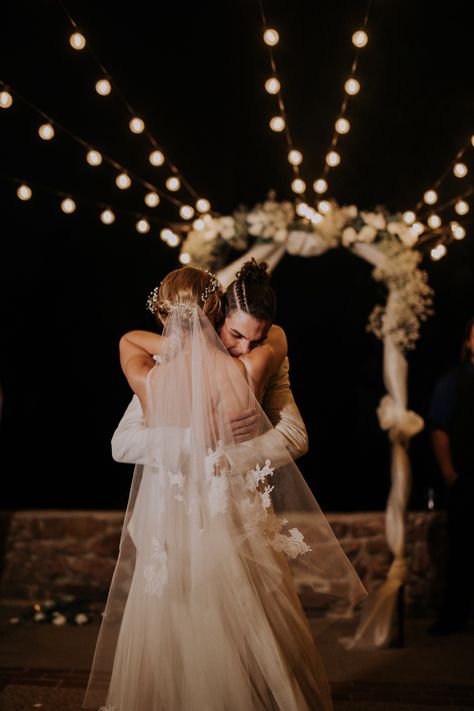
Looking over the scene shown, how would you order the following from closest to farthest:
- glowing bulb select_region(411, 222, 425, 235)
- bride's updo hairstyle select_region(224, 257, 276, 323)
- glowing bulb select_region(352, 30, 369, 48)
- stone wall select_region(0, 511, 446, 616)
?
bride's updo hairstyle select_region(224, 257, 276, 323) < glowing bulb select_region(352, 30, 369, 48) < glowing bulb select_region(411, 222, 425, 235) < stone wall select_region(0, 511, 446, 616)

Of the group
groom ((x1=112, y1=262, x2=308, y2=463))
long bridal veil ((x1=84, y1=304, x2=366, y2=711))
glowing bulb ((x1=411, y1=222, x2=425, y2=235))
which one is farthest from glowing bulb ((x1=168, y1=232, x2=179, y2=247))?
long bridal veil ((x1=84, y1=304, x2=366, y2=711))

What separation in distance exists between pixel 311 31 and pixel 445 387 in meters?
2.72

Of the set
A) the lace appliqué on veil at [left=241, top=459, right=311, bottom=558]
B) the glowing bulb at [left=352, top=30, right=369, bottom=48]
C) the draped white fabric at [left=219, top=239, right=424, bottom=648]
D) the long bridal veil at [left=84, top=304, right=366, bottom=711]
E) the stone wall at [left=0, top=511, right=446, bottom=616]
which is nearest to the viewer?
the long bridal veil at [left=84, top=304, right=366, bottom=711]

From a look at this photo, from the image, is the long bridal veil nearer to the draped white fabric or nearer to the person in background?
the draped white fabric

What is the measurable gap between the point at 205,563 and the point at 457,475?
2.61m

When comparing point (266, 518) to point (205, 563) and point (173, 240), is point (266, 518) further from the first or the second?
point (173, 240)

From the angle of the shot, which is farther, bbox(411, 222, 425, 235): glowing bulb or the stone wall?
the stone wall

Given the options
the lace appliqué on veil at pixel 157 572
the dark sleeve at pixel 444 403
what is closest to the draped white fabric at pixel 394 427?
the dark sleeve at pixel 444 403

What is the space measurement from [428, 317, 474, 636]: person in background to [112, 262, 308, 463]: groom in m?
2.04

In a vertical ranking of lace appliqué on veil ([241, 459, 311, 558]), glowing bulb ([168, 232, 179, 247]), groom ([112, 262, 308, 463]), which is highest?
glowing bulb ([168, 232, 179, 247])

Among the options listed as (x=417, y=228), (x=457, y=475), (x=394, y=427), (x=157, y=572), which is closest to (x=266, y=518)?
(x=157, y=572)

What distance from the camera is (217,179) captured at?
5871 mm

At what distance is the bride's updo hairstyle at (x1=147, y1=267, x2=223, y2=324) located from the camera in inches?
103

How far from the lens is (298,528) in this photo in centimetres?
268
